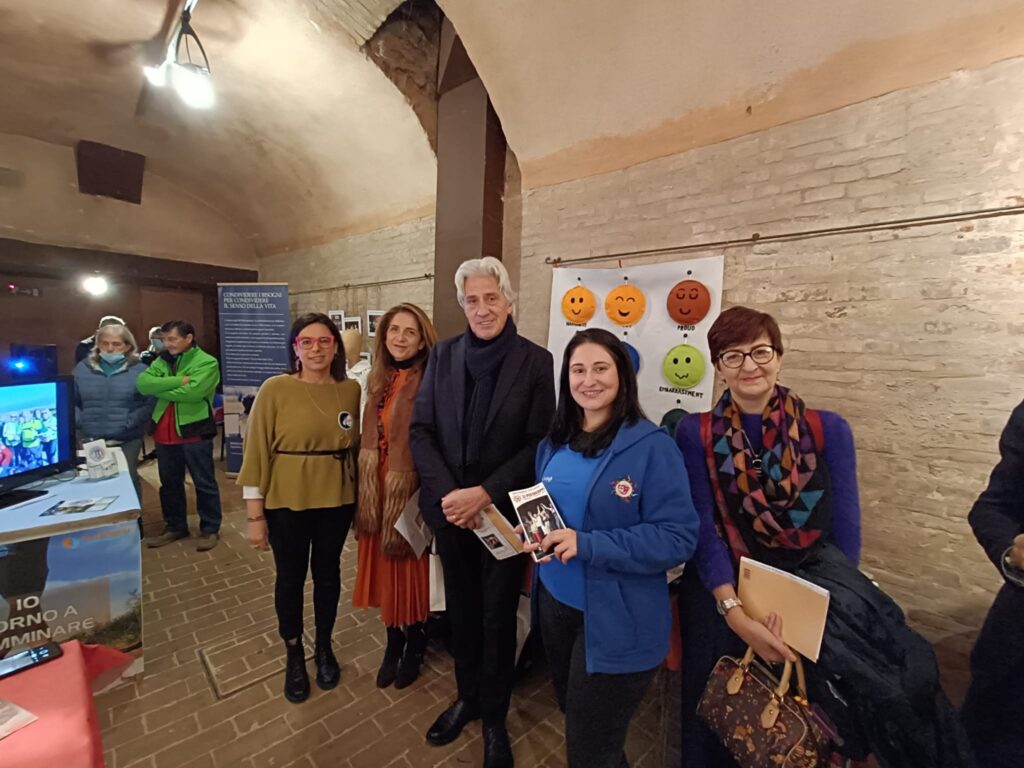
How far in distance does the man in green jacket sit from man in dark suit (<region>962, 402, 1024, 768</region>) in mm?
4637

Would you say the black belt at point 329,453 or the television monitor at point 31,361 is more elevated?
the television monitor at point 31,361

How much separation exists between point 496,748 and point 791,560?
4.61ft

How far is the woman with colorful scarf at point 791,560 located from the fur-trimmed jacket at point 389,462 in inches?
47.9

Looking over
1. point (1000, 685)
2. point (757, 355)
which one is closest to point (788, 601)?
point (1000, 685)

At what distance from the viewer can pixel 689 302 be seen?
2.55 m

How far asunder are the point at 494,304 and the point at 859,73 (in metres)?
1.92

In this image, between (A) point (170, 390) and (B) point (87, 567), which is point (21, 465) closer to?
(B) point (87, 567)

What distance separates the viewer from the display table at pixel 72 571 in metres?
2.10

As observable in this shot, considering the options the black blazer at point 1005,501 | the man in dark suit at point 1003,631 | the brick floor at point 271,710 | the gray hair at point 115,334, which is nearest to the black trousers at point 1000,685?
the man in dark suit at point 1003,631

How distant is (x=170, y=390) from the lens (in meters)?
3.68

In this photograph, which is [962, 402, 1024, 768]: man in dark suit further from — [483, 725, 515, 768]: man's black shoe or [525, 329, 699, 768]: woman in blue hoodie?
[483, 725, 515, 768]: man's black shoe

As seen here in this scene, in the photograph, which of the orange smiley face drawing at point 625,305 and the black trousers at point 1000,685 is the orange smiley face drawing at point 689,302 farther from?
the black trousers at point 1000,685

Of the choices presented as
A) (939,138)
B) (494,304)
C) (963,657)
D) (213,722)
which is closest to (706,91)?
(939,138)

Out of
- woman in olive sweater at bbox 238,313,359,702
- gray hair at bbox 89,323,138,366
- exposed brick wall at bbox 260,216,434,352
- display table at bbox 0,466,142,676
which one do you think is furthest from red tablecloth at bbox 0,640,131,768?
exposed brick wall at bbox 260,216,434,352
